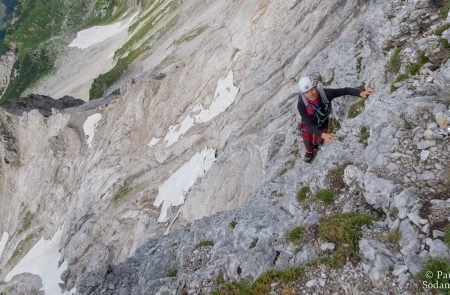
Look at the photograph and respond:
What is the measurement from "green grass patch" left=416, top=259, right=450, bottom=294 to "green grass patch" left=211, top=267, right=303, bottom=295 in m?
3.39

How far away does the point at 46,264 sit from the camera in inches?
2162

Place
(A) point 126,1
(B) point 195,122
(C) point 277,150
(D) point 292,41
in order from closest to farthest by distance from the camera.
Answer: (C) point 277,150 < (D) point 292,41 < (B) point 195,122 < (A) point 126,1

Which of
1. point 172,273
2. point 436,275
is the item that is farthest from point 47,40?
point 436,275

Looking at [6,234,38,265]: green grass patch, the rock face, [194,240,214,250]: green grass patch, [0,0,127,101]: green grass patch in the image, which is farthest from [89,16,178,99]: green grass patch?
[194,240,214,250]: green grass patch

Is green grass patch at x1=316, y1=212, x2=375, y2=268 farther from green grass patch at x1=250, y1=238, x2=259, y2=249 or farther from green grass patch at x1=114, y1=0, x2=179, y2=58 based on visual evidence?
green grass patch at x1=114, y1=0, x2=179, y2=58

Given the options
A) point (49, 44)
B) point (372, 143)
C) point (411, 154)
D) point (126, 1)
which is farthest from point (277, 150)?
point (49, 44)

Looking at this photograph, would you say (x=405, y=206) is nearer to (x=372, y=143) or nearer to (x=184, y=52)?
(x=372, y=143)

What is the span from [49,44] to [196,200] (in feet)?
537

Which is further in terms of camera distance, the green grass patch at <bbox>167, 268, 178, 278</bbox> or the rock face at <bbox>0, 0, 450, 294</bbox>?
the green grass patch at <bbox>167, 268, 178, 278</bbox>

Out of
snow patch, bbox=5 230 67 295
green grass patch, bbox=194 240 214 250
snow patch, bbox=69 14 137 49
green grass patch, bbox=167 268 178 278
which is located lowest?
snow patch, bbox=69 14 137 49

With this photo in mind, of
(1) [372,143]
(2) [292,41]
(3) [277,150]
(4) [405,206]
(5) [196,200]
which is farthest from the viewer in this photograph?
(2) [292,41]

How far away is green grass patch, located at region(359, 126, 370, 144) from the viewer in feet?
49.9

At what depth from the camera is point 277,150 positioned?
26703 millimetres

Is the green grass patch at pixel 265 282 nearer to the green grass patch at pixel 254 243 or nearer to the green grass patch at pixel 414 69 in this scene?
the green grass patch at pixel 254 243
